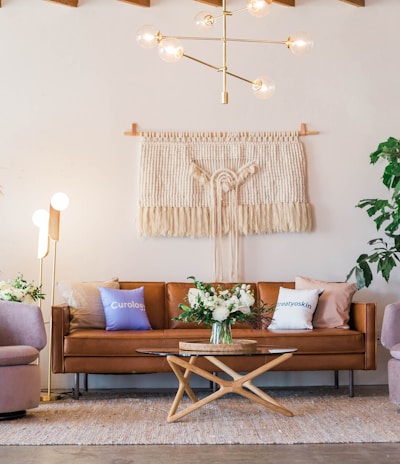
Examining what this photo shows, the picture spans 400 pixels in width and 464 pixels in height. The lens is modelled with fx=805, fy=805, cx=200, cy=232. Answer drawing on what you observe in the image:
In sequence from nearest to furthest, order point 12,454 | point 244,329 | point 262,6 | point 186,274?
point 12,454, point 262,6, point 244,329, point 186,274

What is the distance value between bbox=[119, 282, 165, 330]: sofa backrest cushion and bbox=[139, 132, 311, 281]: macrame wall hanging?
0.49 meters

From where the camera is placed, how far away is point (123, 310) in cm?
593

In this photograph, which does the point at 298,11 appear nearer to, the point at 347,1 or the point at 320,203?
the point at 347,1

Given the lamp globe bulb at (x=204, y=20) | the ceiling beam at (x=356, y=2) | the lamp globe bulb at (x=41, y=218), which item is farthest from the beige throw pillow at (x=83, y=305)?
the ceiling beam at (x=356, y=2)

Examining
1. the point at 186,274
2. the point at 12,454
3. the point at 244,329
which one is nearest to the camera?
the point at 12,454

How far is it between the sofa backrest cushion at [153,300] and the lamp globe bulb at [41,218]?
29.7 inches

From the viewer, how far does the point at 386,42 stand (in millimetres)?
6836

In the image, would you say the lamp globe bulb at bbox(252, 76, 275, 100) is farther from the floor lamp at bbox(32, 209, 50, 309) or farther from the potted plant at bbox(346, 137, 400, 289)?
the floor lamp at bbox(32, 209, 50, 309)

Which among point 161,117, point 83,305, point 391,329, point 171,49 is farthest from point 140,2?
point 391,329

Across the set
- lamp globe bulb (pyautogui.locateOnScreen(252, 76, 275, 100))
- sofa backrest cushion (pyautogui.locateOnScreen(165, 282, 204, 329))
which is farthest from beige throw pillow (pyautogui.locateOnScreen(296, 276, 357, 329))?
lamp globe bulb (pyautogui.locateOnScreen(252, 76, 275, 100))

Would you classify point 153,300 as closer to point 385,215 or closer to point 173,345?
point 173,345

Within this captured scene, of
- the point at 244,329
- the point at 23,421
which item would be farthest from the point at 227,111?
the point at 23,421

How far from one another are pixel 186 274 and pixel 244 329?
31.9 inches

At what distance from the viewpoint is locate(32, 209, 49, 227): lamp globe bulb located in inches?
239
